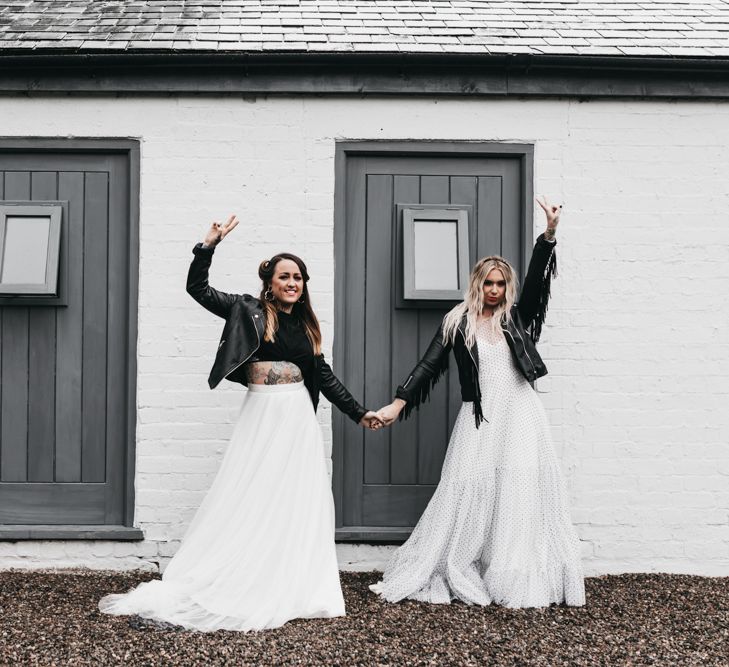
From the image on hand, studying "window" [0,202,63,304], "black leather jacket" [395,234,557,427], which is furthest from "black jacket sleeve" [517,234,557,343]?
"window" [0,202,63,304]

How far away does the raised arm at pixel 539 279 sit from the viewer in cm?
420

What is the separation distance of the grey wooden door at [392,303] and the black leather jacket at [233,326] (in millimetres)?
658

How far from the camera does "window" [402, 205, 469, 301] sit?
4770mm

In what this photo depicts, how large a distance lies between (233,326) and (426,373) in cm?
115

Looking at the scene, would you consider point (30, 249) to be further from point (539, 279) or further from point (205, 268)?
point (539, 279)

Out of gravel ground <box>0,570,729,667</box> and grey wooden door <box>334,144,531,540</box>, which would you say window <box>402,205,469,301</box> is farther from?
gravel ground <box>0,570,729,667</box>

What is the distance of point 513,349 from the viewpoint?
4277 millimetres

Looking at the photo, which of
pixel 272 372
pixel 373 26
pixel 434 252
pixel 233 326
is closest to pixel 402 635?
pixel 272 372

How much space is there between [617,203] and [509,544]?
7.53 feet

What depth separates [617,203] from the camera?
485cm

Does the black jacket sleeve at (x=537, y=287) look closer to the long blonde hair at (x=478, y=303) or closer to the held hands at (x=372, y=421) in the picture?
the long blonde hair at (x=478, y=303)

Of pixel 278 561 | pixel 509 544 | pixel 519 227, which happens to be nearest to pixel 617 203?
pixel 519 227

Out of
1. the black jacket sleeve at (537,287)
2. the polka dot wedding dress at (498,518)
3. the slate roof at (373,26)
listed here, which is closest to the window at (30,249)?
the slate roof at (373,26)

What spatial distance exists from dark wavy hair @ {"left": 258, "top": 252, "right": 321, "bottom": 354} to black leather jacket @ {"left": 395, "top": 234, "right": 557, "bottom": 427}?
0.60 meters
